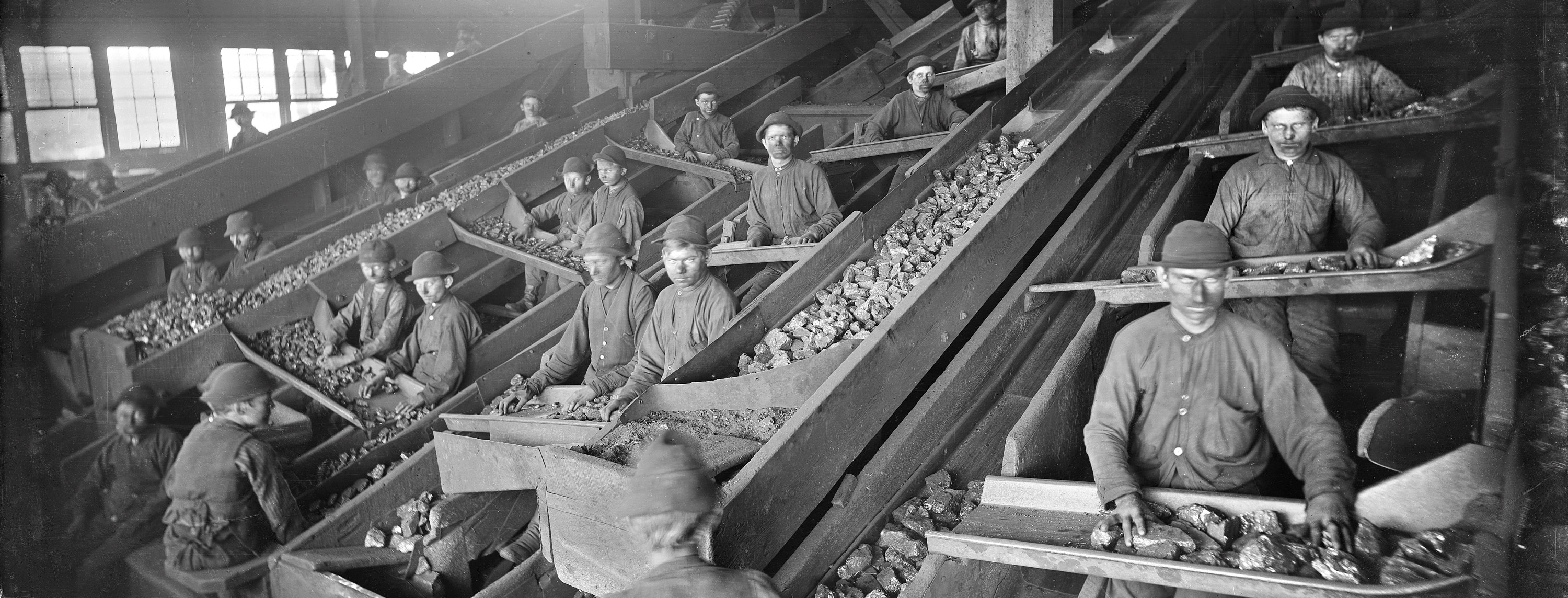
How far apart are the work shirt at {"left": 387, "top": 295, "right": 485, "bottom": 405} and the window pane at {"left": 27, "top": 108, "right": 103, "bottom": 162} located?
2260 millimetres

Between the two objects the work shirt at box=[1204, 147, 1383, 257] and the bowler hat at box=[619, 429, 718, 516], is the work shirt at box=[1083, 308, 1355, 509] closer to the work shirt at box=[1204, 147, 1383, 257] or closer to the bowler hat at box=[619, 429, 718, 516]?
the bowler hat at box=[619, 429, 718, 516]

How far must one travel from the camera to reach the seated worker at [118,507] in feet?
16.3

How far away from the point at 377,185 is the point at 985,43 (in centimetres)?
641

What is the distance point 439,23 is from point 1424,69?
1125 centimetres

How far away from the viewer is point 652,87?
389 inches

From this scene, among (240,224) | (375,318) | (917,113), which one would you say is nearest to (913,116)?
(917,113)

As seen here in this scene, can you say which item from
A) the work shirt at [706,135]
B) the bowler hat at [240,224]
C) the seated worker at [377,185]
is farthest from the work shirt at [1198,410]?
the seated worker at [377,185]

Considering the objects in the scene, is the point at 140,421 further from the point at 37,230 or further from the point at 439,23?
the point at 439,23

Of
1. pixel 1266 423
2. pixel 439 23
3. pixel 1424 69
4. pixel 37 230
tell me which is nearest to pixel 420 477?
pixel 37 230

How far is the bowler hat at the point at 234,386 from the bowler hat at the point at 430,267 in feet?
5.42

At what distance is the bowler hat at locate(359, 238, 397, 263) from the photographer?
6684 millimetres

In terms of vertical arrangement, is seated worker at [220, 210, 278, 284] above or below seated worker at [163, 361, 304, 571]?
above

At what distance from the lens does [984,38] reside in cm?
817

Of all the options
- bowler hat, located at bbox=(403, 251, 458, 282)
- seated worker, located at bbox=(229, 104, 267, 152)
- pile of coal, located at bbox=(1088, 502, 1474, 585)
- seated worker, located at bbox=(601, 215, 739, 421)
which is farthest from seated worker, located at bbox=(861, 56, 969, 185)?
seated worker, located at bbox=(229, 104, 267, 152)
